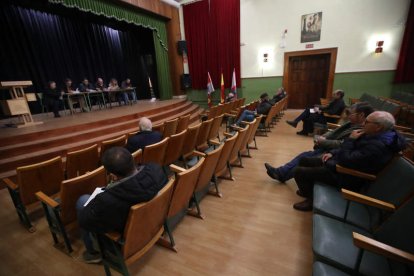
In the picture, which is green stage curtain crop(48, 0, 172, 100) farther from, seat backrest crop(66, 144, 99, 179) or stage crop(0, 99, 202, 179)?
seat backrest crop(66, 144, 99, 179)

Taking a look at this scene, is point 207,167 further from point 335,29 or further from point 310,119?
point 335,29

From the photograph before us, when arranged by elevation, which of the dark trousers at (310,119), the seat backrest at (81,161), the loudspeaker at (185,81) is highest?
the loudspeaker at (185,81)

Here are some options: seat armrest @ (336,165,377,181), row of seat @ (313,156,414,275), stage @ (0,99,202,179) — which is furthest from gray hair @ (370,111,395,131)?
stage @ (0,99,202,179)

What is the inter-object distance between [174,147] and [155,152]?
39 centimetres

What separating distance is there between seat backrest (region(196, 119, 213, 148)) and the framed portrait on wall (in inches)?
216

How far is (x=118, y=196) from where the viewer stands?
1178 mm

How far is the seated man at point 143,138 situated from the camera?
2.42 m

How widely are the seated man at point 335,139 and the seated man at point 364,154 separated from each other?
16.7 inches

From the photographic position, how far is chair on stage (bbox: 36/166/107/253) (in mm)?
1526

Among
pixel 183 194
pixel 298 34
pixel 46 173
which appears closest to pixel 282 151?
pixel 183 194

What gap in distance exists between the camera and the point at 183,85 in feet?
28.8

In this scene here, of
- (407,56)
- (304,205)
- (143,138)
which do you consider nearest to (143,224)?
(143,138)

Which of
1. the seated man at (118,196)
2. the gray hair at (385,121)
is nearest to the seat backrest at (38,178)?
the seated man at (118,196)

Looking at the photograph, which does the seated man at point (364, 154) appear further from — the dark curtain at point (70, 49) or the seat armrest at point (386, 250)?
the dark curtain at point (70, 49)
